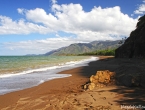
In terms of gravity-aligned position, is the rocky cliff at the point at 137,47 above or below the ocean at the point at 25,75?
above

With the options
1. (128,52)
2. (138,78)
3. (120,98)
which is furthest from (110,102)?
(128,52)

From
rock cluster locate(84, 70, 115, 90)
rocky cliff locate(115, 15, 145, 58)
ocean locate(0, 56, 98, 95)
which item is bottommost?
ocean locate(0, 56, 98, 95)

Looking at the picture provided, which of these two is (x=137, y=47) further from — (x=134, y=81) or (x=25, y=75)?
(x=134, y=81)

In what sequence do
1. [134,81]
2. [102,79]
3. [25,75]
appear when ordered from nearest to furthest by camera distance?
[134,81], [102,79], [25,75]

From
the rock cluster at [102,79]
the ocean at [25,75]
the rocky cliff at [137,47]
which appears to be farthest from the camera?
the rocky cliff at [137,47]

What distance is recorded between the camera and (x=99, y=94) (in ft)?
28.1

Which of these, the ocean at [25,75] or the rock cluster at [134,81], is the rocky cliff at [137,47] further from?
the rock cluster at [134,81]

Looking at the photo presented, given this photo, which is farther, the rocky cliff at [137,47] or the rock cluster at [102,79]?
the rocky cliff at [137,47]

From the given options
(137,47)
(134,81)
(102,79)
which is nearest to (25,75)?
(102,79)

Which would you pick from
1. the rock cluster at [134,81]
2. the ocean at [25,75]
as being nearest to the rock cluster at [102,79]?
the rock cluster at [134,81]

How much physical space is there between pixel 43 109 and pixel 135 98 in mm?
3974

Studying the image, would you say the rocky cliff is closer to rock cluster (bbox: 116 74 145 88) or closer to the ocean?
the ocean

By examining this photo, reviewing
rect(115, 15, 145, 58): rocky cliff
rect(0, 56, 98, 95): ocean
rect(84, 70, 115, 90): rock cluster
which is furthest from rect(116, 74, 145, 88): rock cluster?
rect(115, 15, 145, 58): rocky cliff

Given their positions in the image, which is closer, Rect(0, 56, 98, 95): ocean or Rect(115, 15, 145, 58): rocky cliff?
A: Rect(0, 56, 98, 95): ocean
